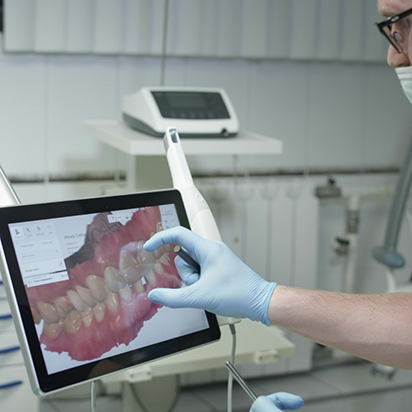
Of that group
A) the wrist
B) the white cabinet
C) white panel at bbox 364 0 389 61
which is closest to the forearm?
the wrist

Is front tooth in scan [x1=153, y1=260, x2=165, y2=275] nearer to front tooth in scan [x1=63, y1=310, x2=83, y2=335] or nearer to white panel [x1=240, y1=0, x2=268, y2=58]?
front tooth in scan [x1=63, y1=310, x2=83, y2=335]

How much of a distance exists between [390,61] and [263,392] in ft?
5.18

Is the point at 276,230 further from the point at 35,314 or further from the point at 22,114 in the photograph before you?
the point at 35,314

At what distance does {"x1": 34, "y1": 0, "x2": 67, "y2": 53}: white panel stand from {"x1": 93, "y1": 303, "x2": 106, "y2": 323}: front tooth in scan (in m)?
1.33

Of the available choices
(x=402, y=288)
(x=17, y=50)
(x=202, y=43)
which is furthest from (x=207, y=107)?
(x=402, y=288)

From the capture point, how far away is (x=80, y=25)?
74.0 inches

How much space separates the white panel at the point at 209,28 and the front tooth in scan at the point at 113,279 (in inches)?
A: 56.8

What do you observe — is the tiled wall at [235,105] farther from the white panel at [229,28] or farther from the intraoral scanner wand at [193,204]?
the intraoral scanner wand at [193,204]

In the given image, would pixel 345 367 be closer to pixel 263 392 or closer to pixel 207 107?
pixel 263 392

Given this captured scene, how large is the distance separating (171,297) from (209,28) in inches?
59.1

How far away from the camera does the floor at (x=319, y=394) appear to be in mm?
2115

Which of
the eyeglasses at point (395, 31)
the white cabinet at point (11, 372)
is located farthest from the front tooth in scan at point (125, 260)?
the white cabinet at point (11, 372)

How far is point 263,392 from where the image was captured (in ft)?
7.45

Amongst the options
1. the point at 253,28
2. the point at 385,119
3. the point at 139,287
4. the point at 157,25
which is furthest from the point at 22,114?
the point at 385,119
